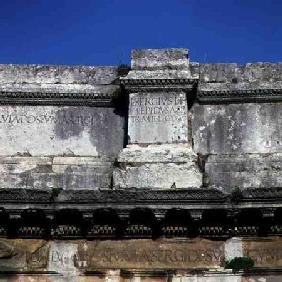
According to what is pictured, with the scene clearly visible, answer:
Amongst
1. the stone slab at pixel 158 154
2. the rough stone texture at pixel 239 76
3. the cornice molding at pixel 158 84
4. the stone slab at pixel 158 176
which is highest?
the rough stone texture at pixel 239 76

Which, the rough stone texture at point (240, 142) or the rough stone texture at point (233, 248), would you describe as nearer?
the rough stone texture at point (233, 248)

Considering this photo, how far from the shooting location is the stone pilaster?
9.80 m

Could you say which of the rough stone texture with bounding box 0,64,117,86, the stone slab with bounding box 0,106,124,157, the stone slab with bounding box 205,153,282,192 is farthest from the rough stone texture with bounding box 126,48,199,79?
the stone slab with bounding box 205,153,282,192

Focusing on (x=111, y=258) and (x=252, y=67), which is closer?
(x=111, y=258)

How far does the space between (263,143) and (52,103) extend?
127 inches

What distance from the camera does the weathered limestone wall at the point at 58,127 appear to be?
10.3m

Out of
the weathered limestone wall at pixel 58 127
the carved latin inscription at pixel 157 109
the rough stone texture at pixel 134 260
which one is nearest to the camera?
the rough stone texture at pixel 134 260

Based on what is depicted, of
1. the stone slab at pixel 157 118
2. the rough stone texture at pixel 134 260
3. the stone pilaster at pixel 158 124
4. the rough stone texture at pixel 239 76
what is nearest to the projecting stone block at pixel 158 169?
the stone pilaster at pixel 158 124

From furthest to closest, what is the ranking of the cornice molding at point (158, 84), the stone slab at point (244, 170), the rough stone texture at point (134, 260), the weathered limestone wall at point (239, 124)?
the cornice molding at point (158, 84), the weathered limestone wall at point (239, 124), the stone slab at point (244, 170), the rough stone texture at point (134, 260)

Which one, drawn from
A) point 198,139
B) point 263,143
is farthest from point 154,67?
point 263,143

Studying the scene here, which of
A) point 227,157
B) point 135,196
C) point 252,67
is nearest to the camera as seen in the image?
point 135,196

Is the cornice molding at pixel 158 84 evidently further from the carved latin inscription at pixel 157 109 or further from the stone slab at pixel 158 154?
the stone slab at pixel 158 154

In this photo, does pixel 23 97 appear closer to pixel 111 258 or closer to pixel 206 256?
pixel 111 258

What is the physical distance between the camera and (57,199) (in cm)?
935
